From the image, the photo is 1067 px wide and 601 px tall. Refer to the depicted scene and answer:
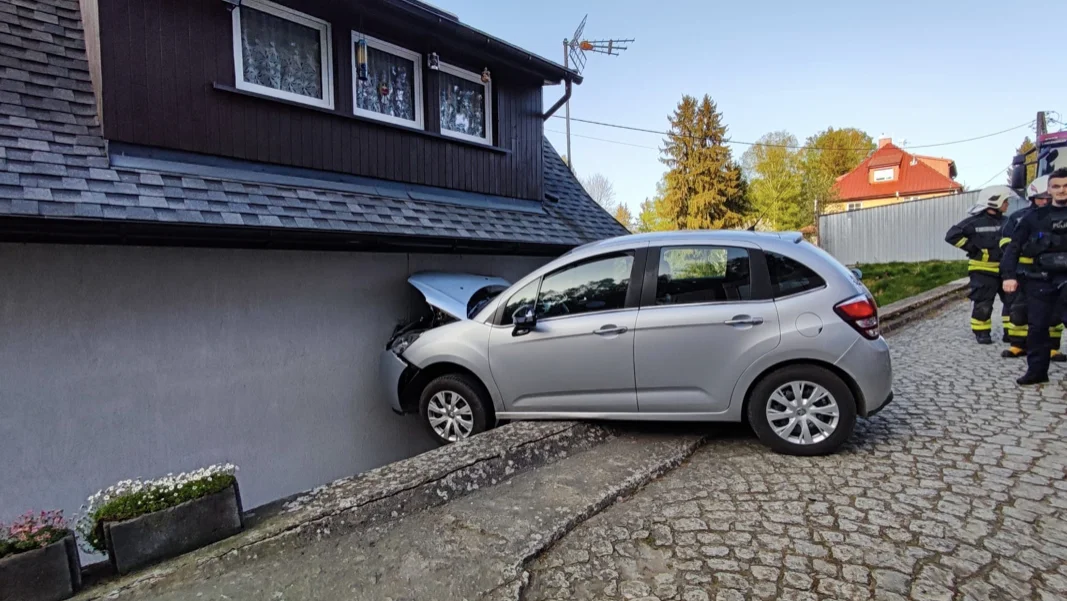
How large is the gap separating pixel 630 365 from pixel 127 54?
A: 5.22 meters

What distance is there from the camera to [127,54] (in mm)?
4840

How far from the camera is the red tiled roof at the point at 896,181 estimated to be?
127ft

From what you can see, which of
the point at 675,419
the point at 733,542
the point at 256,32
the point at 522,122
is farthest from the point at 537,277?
the point at 522,122

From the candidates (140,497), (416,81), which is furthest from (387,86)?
(140,497)

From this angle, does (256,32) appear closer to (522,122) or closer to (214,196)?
(214,196)

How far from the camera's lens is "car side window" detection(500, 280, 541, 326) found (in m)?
4.46

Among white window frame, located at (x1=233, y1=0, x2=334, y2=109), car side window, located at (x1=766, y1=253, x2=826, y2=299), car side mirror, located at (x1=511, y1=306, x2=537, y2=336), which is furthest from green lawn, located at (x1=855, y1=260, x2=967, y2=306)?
white window frame, located at (x1=233, y1=0, x2=334, y2=109)

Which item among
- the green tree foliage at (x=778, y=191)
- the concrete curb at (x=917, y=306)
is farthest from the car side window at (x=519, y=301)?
the green tree foliage at (x=778, y=191)

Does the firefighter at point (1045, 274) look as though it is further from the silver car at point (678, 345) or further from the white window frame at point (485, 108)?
the white window frame at point (485, 108)

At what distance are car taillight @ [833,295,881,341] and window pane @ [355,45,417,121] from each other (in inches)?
220

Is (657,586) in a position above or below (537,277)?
below

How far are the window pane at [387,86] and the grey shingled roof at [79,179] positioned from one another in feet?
4.13

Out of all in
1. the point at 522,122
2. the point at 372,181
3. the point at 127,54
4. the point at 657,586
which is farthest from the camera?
the point at 522,122

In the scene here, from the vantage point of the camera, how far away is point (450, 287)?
6.25 meters
